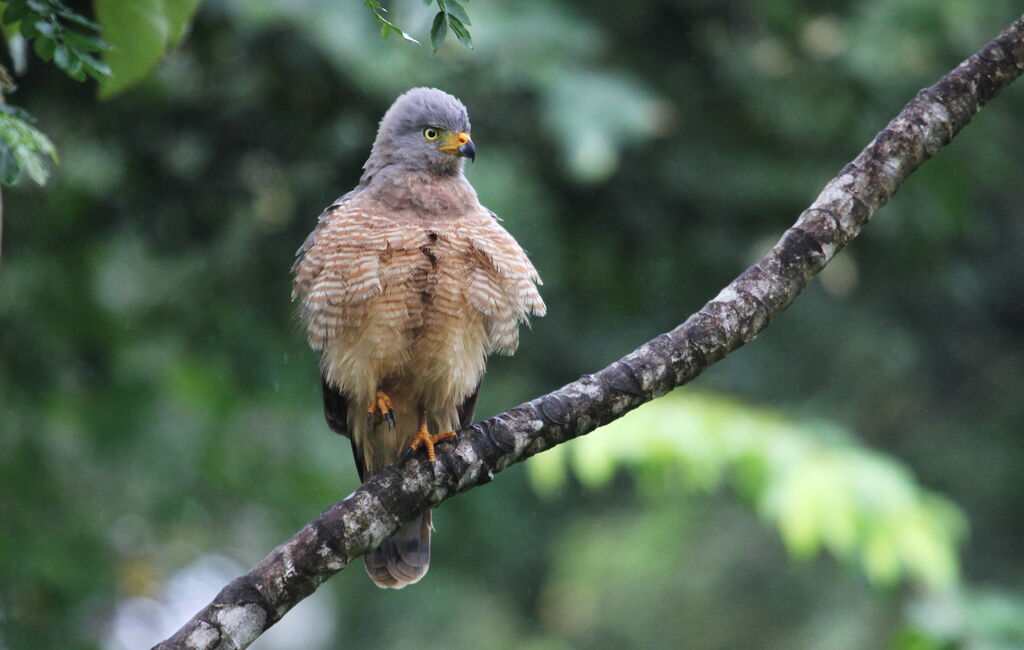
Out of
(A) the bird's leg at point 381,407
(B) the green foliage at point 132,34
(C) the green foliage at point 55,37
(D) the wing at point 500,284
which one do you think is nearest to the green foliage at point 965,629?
(D) the wing at point 500,284

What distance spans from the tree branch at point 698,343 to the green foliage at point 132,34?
3.82ft

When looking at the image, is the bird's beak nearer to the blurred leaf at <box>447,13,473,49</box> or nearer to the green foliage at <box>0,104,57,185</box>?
the blurred leaf at <box>447,13,473,49</box>

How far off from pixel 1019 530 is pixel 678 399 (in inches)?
188

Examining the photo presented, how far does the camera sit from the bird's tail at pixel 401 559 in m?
4.38

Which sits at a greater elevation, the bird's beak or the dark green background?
the dark green background

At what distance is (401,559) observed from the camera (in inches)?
173

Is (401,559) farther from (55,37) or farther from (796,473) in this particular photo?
(55,37)

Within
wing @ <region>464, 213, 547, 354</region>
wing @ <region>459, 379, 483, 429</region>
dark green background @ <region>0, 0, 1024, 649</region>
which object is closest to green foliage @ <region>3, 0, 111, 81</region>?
wing @ <region>464, 213, 547, 354</region>

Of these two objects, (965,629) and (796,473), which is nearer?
(965,629)

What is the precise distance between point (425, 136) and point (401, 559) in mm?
1551

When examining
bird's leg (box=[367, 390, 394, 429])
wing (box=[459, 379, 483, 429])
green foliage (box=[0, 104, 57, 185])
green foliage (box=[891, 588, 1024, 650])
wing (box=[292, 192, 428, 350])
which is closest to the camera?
green foliage (box=[0, 104, 57, 185])

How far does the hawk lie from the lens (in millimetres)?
3820

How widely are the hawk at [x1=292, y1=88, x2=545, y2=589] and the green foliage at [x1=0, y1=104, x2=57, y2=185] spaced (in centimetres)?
136

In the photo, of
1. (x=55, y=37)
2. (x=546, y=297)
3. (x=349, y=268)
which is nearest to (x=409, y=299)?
(x=349, y=268)
